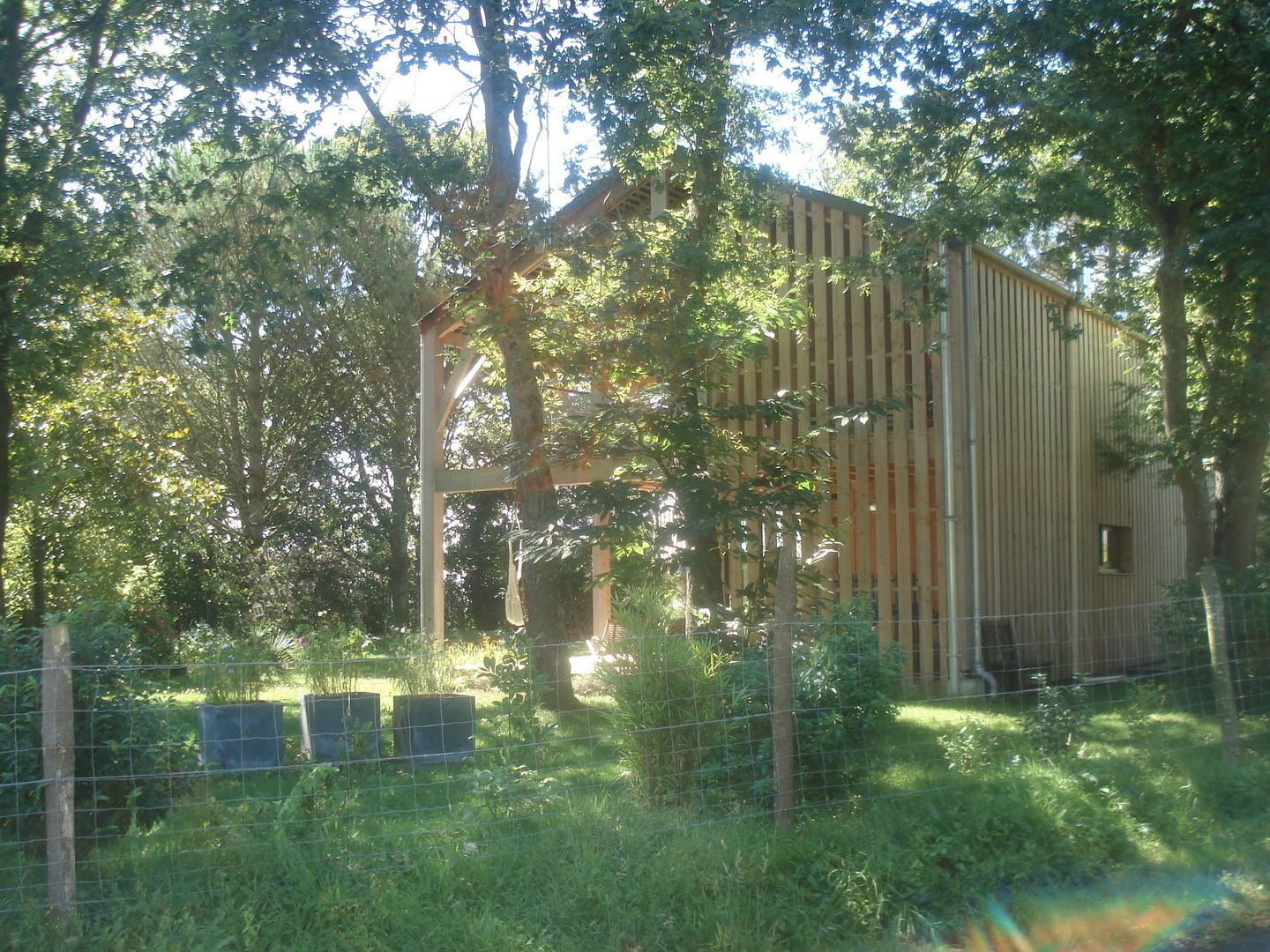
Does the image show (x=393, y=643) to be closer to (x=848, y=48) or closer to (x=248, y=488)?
(x=848, y=48)

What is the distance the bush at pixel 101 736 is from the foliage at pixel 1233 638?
6872 millimetres

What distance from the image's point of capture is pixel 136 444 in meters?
16.4

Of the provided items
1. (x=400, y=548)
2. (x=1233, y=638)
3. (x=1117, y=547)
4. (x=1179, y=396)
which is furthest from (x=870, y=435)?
(x=400, y=548)

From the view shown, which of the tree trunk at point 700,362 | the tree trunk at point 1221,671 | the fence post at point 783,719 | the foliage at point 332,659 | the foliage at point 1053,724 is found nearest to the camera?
the fence post at point 783,719

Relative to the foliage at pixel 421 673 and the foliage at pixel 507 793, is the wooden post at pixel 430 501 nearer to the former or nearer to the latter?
the foliage at pixel 421 673

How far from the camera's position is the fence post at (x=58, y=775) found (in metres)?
4.80

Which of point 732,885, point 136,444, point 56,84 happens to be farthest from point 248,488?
point 732,885

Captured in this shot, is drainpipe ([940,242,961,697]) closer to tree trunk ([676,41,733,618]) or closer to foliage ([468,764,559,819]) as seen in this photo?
tree trunk ([676,41,733,618])

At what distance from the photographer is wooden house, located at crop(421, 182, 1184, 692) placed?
42.1 feet

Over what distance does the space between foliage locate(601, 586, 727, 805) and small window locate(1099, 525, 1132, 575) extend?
12.5m

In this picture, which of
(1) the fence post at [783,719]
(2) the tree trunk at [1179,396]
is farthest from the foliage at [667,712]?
(2) the tree trunk at [1179,396]

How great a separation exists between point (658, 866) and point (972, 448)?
8359 mm

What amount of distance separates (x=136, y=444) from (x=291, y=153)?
292 inches

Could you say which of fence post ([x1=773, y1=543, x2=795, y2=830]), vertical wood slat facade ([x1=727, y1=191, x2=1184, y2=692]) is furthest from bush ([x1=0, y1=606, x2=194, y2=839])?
vertical wood slat facade ([x1=727, y1=191, x2=1184, y2=692])
